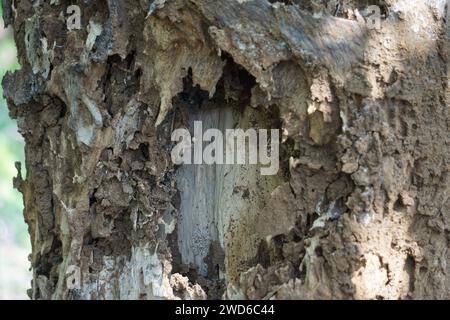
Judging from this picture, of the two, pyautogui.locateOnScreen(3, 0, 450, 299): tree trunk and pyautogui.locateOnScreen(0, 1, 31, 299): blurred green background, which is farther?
pyautogui.locateOnScreen(0, 1, 31, 299): blurred green background

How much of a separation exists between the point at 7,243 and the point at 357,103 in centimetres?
365

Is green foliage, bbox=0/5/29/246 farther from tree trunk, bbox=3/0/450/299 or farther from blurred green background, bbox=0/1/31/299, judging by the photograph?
tree trunk, bbox=3/0/450/299

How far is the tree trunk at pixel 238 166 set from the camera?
1734 millimetres

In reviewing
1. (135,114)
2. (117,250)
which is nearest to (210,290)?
(117,250)

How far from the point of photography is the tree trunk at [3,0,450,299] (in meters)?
1.73

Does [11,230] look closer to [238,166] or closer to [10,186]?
[10,186]

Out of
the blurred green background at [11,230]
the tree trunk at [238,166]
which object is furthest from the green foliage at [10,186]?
the tree trunk at [238,166]

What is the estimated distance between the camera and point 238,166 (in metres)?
2.00

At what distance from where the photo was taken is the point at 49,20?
2.08m

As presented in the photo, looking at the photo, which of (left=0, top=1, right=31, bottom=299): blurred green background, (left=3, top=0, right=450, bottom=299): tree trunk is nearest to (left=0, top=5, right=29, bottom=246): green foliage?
(left=0, top=1, right=31, bottom=299): blurred green background

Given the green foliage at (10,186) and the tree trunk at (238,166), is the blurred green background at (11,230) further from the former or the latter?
the tree trunk at (238,166)

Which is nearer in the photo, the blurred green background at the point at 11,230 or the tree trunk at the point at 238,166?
the tree trunk at the point at 238,166

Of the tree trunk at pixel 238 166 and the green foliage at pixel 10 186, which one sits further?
the green foliage at pixel 10 186
